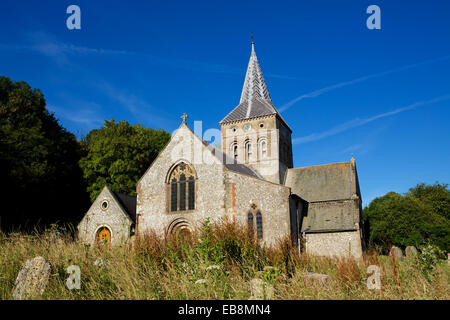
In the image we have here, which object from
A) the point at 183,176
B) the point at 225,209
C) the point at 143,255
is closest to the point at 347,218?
the point at 225,209

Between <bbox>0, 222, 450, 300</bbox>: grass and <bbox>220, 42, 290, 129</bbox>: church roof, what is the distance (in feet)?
70.6

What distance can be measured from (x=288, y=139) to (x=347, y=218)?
12.6m

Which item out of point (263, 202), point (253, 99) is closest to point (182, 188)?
point (263, 202)

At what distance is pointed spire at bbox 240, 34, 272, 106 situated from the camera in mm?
33906

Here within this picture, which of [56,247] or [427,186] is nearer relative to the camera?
[56,247]

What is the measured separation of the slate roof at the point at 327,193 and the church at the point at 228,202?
0.06 metres

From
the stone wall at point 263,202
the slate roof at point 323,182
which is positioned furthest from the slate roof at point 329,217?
the stone wall at point 263,202

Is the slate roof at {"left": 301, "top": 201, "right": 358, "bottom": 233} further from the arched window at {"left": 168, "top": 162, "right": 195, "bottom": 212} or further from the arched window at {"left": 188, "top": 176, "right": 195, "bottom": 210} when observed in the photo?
the arched window at {"left": 168, "top": 162, "right": 195, "bottom": 212}

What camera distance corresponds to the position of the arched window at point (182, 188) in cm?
2219

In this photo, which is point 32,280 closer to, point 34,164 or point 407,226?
point 34,164

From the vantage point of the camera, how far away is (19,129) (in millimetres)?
28844

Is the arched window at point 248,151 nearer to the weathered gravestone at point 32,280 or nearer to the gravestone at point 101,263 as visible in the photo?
the gravestone at point 101,263

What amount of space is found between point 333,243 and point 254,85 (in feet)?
60.2
